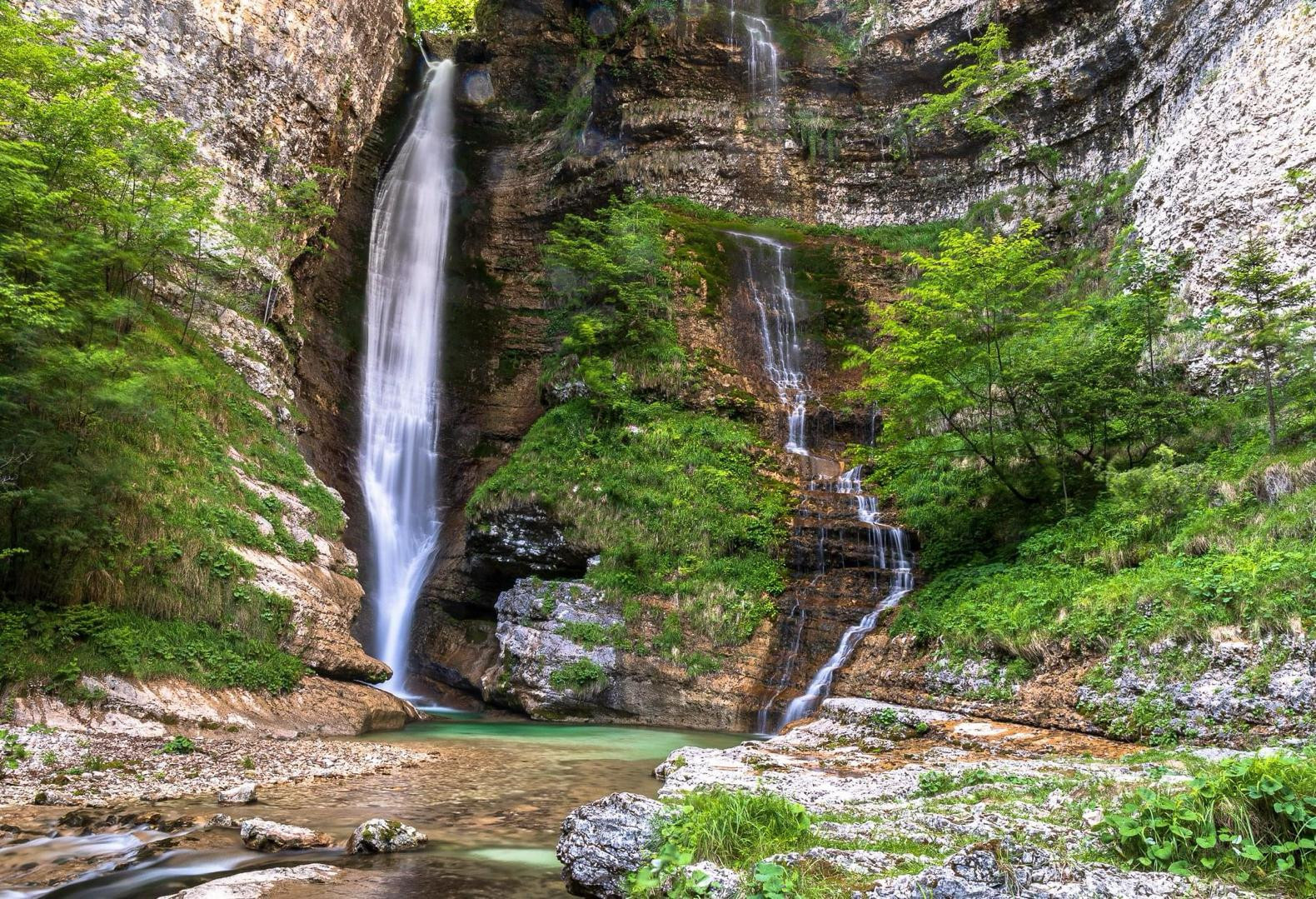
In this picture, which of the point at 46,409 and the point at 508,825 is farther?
the point at 46,409


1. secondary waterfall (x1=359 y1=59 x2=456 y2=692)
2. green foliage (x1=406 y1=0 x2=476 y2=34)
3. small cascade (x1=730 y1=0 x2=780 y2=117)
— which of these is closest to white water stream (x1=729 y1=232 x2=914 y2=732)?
small cascade (x1=730 y1=0 x2=780 y2=117)

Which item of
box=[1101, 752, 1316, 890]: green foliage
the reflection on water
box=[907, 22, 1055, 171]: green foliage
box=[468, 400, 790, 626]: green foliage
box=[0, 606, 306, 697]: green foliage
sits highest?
box=[907, 22, 1055, 171]: green foliage

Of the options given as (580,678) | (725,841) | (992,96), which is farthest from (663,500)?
(992,96)

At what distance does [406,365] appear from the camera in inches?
920

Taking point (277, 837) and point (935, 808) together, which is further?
point (277, 837)

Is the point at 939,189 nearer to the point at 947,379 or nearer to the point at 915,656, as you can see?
the point at 947,379

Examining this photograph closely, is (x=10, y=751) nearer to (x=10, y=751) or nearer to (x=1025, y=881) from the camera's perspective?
(x=10, y=751)

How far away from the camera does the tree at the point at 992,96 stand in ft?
74.3

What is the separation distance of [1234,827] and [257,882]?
18.7 ft

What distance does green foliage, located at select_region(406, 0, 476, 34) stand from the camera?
33062 millimetres

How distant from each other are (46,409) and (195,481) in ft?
10.5

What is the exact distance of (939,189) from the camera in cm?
2638

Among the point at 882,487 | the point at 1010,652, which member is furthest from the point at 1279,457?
the point at 882,487

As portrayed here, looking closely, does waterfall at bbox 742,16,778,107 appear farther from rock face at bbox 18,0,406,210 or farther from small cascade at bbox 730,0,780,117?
rock face at bbox 18,0,406,210
